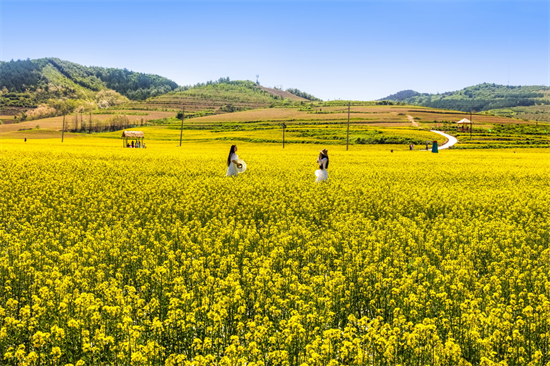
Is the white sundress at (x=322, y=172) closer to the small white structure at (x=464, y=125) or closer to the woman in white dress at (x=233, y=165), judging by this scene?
the woman in white dress at (x=233, y=165)

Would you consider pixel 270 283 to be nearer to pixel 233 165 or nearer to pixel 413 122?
pixel 233 165

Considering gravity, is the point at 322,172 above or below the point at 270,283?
above

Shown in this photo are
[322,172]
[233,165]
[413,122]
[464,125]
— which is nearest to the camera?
[322,172]

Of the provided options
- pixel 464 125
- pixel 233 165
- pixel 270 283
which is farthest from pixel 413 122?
pixel 270 283

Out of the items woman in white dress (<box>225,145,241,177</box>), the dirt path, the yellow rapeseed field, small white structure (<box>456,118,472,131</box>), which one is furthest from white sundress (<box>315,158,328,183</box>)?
the dirt path

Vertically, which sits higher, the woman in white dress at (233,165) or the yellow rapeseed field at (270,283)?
the woman in white dress at (233,165)

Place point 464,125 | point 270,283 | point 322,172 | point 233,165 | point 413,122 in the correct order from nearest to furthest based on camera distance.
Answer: point 270,283 < point 322,172 < point 233,165 < point 464,125 < point 413,122

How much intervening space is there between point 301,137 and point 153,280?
A: 290 feet

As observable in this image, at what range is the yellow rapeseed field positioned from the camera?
594 centimetres

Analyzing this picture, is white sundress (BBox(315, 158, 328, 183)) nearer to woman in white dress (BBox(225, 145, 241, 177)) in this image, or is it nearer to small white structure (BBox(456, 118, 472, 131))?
woman in white dress (BBox(225, 145, 241, 177))

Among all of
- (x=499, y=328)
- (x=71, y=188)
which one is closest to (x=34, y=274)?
(x=499, y=328)

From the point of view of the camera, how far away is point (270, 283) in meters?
7.86

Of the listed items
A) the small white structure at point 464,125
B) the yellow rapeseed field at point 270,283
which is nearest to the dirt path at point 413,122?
the small white structure at point 464,125

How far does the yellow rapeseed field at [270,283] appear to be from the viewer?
594 centimetres
